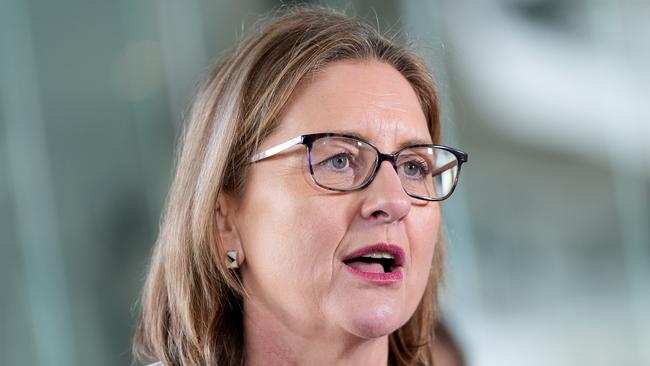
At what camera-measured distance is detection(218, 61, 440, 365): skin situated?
4.71 feet

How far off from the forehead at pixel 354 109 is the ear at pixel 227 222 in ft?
0.51

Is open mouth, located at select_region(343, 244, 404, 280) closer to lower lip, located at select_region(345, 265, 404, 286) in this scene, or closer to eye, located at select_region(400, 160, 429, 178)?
lower lip, located at select_region(345, 265, 404, 286)

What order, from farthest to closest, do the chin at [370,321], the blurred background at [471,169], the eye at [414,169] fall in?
the blurred background at [471,169] → the eye at [414,169] → the chin at [370,321]

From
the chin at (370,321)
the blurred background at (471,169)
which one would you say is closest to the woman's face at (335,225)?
the chin at (370,321)

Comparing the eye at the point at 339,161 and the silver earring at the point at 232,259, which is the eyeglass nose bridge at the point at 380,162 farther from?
the silver earring at the point at 232,259

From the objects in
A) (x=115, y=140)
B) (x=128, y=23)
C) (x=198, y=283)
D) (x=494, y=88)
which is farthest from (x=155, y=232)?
(x=198, y=283)

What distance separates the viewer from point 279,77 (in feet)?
5.10

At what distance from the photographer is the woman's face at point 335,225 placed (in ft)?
4.70

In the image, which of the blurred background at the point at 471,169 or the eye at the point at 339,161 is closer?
the eye at the point at 339,161

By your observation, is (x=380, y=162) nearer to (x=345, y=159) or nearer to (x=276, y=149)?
(x=345, y=159)

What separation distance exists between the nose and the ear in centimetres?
28

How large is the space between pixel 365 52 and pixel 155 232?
11.7 feet

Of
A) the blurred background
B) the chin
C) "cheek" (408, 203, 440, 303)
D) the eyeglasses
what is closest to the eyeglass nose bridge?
the eyeglasses

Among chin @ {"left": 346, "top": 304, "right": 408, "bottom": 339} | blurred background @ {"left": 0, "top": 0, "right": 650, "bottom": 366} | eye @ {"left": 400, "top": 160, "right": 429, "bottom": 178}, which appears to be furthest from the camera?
blurred background @ {"left": 0, "top": 0, "right": 650, "bottom": 366}
